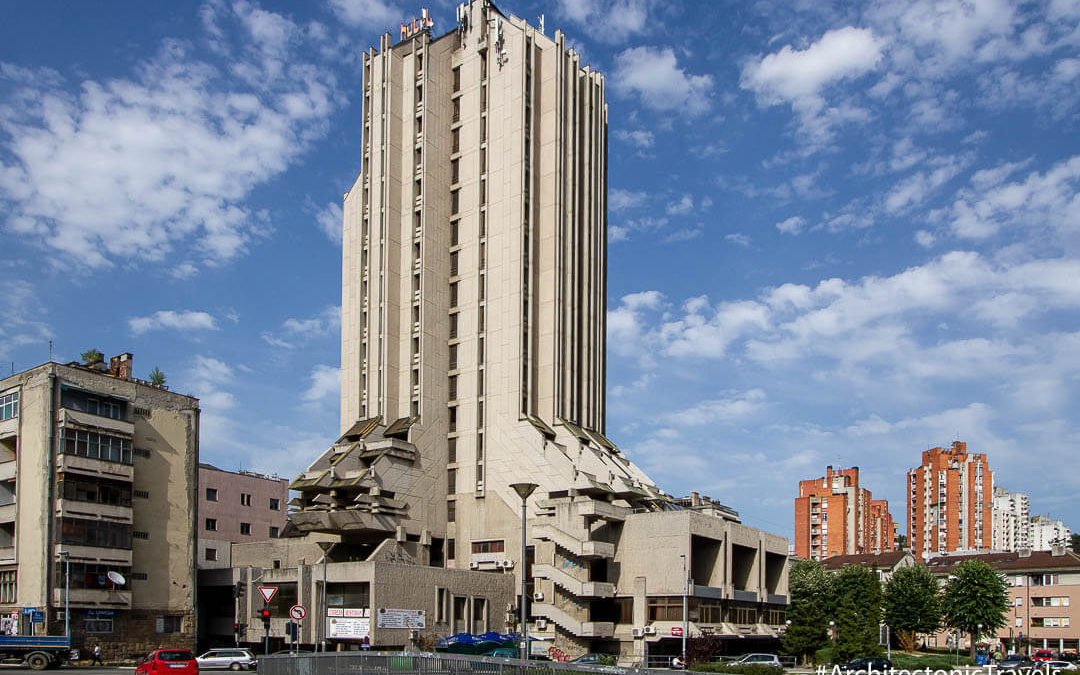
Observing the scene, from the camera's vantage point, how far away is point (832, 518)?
192m

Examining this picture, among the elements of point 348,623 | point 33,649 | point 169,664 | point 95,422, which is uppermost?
point 95,422

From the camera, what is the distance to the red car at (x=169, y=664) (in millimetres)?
45844

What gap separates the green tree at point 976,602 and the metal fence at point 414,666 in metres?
78.0

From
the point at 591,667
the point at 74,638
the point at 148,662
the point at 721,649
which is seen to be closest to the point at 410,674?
the point at 591,667

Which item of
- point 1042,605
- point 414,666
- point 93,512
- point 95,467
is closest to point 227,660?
point 93,512

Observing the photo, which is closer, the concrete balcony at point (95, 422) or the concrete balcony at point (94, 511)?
the concrete balcony at point (94, 511)

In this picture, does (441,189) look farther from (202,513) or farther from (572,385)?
(202,513)

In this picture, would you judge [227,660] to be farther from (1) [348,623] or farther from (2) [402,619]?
(2) [402,619]

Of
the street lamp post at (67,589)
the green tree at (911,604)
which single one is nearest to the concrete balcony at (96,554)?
the street lamp post at (67,589)

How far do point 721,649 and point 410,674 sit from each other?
57.5m

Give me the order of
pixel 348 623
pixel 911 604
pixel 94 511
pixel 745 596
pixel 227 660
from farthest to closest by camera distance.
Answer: pixel 911 604, pixel 745 596, pixel 348 623, pixel 94 511, pixel 227 660

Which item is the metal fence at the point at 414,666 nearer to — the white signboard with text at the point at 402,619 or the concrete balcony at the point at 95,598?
the white signboard with text at the point at 402,619

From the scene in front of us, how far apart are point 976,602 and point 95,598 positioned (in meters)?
73.9

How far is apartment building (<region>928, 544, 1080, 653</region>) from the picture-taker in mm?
109812
